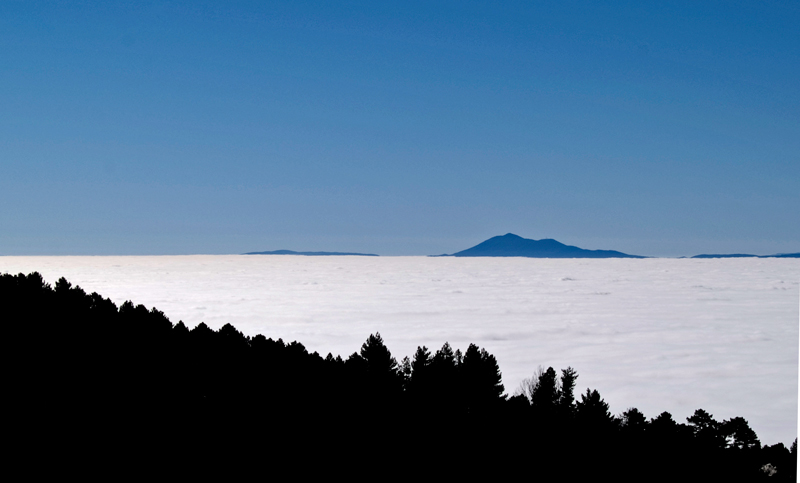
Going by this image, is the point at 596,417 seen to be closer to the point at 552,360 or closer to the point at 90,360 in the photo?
the point at 90,360

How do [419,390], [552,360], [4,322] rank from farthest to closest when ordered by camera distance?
1. [552,360]
2. [4,322]
3. [419,390]

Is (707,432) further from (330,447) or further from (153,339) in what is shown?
(153,339)

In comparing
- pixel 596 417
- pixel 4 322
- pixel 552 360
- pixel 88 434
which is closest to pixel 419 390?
pixel 596 417

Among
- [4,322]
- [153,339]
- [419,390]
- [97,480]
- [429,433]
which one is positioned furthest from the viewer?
[4,322]

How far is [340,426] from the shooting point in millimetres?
3016

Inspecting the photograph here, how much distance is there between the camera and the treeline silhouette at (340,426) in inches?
107

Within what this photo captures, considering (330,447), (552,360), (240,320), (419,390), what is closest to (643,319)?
(552,360)

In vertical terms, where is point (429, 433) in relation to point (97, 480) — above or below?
above

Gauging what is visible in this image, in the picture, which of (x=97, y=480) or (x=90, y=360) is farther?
(x=90, y=360)

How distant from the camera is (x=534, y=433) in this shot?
2.97 meters

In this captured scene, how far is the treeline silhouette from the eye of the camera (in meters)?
2.72

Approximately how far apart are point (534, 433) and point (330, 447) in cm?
99

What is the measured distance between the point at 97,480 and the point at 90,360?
8.06ft

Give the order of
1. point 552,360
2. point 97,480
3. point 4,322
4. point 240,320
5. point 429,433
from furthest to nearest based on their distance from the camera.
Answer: point 240,320 → point 552,360 → point 4,322 → point 429,433 → point 97,480
